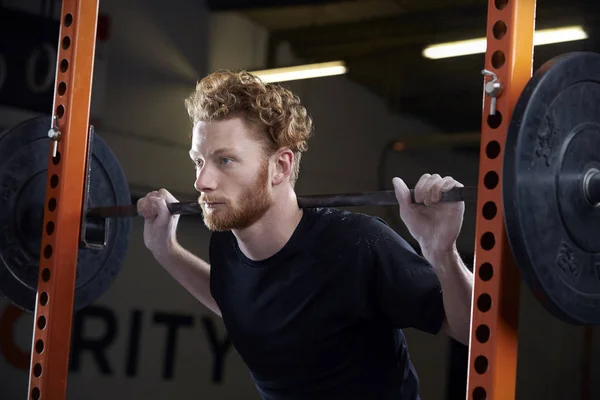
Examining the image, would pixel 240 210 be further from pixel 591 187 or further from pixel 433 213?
pixel 591 187

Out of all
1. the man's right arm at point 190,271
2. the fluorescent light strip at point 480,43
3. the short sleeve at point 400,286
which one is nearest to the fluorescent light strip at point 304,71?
the fluorescent light strip at point 480,43

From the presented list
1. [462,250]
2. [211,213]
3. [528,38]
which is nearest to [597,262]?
[528,38]

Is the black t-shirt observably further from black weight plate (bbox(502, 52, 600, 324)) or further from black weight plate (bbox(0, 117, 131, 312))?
black weight plate (bbox(0, 117, 131, 312))

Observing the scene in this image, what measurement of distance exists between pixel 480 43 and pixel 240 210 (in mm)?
2502

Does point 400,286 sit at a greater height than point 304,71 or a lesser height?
lesser

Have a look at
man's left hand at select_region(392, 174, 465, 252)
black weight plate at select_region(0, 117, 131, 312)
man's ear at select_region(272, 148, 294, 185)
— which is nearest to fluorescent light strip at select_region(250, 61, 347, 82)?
black weight plate at select_region(0, 117, 131, 312)

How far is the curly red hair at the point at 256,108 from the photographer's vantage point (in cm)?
241

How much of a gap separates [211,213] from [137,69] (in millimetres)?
2715

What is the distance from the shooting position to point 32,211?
9.70 feet

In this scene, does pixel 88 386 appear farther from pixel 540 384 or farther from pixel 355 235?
pixel 355 235

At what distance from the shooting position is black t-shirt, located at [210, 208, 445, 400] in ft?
7.22

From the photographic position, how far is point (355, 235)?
2281 millimetres

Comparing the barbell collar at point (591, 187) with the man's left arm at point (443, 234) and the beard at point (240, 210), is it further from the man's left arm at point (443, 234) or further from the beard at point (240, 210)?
the beard at point (240, 210)

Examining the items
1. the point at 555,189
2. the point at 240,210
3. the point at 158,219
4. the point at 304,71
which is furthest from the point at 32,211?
the point at 304,71
